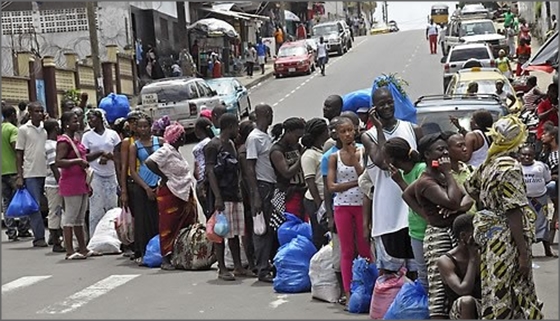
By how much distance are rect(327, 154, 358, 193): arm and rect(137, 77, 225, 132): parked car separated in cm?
1691

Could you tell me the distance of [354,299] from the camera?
28.1 feet

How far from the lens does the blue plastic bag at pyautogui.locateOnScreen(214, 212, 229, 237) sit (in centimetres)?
1047

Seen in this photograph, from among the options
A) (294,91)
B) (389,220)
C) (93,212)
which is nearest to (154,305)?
(389,220)

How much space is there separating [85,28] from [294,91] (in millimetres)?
8388

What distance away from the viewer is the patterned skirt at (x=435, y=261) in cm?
740

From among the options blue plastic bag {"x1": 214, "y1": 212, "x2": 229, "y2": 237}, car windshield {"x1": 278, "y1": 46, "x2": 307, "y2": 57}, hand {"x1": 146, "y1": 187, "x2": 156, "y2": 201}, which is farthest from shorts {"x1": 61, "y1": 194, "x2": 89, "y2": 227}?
car windshield {"x1": 278, "y1": 46, "x2": 307, "y2": 57}

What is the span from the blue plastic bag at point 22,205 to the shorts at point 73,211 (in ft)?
3.89

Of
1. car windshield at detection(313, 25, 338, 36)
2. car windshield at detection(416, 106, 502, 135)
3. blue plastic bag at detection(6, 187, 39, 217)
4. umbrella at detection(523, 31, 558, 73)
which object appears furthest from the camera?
car windshield at detection(313, 25, 338, 36)

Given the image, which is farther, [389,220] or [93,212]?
[93,212]

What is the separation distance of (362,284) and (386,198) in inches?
34.4

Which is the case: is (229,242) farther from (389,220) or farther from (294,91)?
(294,91)

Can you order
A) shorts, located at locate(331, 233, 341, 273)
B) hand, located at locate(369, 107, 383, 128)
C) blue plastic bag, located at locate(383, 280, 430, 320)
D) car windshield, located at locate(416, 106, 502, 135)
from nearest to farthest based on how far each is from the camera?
blue plastic bag, located at locate(383, 280, 430, 320)
hand, located at locate(369, 107, 383, 128)
shorts, located at locate(331, 233, 341, 273)
car windshield, located at locate(416, 106, 502, 135)

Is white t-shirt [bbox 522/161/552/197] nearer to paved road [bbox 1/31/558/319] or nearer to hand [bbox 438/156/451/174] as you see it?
paved road [bbox 1/31/558/319]

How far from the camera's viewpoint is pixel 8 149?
14195mm
